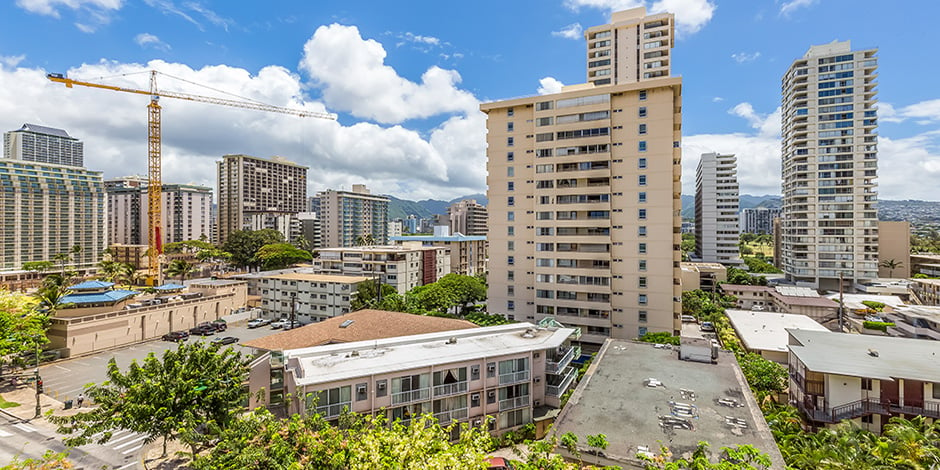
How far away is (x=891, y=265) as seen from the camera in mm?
86562

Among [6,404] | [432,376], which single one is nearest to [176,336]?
[6,404]

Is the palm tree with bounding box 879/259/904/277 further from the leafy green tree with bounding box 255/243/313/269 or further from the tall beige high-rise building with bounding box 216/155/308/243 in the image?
the tall beige high-rise building with bounding box 216/155/308/243

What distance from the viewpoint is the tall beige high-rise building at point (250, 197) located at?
500ft

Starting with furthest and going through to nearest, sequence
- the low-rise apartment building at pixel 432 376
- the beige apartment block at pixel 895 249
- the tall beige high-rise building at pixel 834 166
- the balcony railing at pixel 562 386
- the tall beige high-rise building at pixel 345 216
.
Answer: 1. the tall beige high-rise building at pixel 345 216
2. the beige apartment block at pixel 895 249
3. the tall beige high-rise building at pixel 834 166
4. the balcony railing at pixel 562 386
5. the low-rise apartment building at pixel 432 376

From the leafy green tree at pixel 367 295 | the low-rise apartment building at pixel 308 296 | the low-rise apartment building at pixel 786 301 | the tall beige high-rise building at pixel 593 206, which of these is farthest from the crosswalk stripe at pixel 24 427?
the low-rise apartment building at pixel 786 301

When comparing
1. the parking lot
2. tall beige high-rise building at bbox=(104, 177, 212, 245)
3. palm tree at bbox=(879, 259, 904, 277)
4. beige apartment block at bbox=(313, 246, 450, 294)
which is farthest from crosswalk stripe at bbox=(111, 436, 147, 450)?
tall beige high-rise building at bbox=(104, 177, 212, 245)

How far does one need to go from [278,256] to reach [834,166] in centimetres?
12196

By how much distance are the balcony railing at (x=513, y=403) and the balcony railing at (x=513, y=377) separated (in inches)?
44.9

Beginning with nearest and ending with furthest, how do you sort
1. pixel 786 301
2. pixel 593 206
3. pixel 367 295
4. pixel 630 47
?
pixel 593 206, pixel 786 301, pixel 367 295, pixel 630 47

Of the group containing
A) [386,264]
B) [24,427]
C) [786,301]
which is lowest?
[24,427]

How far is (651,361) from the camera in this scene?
27453mm

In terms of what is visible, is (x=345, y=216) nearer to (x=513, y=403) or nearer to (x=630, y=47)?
(x=630, y=47)

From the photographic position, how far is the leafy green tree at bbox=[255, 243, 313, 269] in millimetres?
100188

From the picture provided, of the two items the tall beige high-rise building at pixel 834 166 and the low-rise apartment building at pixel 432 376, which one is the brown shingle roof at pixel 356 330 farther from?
the tall beige high-rise building at pixel 834 166
